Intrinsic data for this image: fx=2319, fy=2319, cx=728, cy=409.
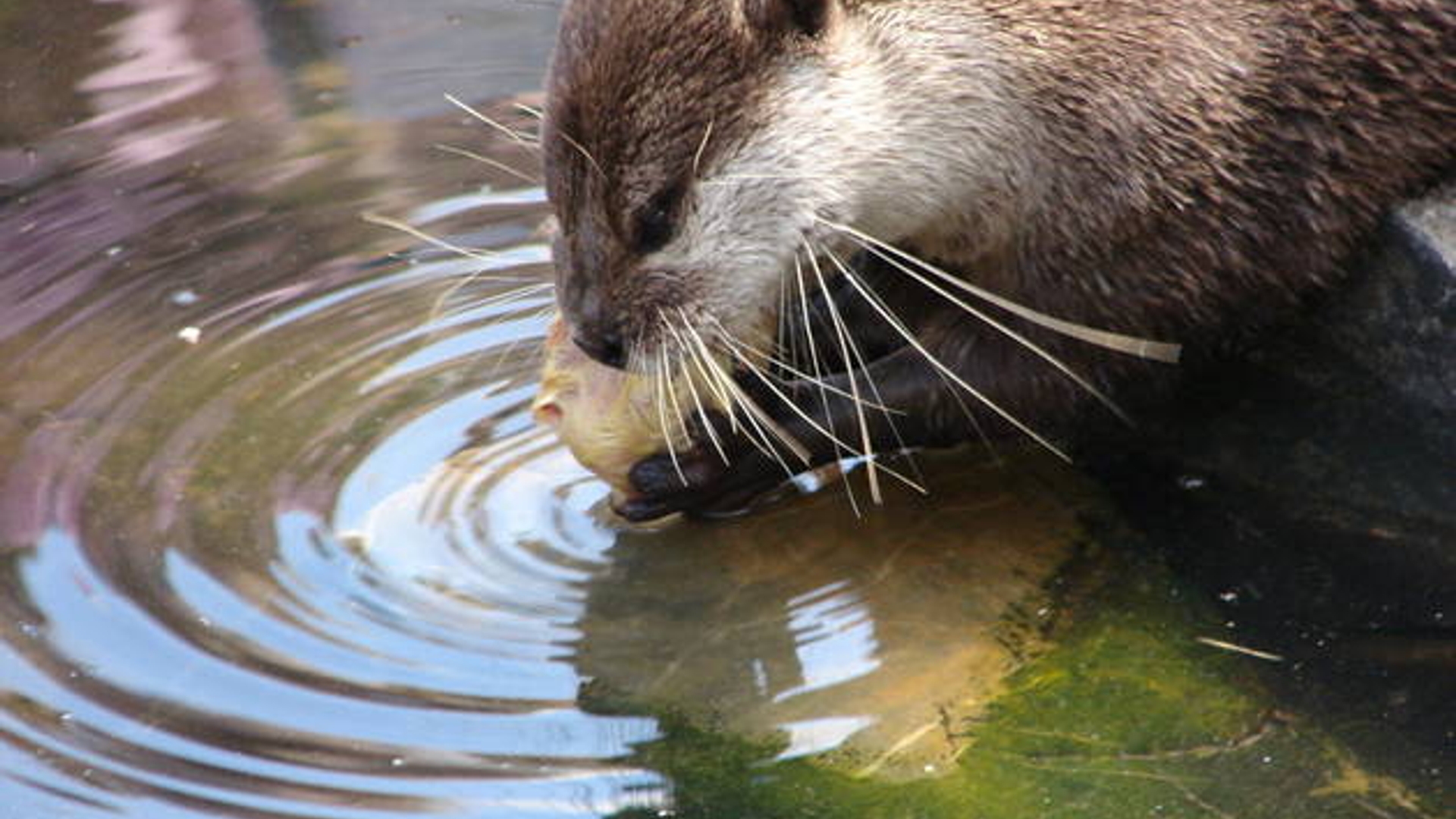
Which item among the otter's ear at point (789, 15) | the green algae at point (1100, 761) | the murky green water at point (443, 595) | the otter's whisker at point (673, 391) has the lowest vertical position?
the green algae at point (1100, 761)

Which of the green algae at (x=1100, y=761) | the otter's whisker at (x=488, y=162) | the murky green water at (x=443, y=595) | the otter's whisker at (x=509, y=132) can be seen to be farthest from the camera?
the otter's whisker at (x=488, y=162)

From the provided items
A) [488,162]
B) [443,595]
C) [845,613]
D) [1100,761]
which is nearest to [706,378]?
[845,613]

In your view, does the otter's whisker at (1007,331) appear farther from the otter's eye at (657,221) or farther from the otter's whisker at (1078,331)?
the otter's eye at (657,221)

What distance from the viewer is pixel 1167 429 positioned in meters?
3.92

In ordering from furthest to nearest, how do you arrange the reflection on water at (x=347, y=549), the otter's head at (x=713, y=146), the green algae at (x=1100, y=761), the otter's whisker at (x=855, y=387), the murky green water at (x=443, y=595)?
the otter's whisker at (x=855, y=387) < the otter's head at (x=713, y=146) < the reflection on water at (x=347, y=549) < the murky green water at (x=443, y=595) < the green algae at (x=1100, y=761)

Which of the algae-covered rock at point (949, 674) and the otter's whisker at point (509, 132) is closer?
the algae-covered rock at point (949, 674)

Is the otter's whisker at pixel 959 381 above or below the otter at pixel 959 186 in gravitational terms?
below

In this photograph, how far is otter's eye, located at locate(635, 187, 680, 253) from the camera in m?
3.33

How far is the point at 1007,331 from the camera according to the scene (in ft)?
11.8

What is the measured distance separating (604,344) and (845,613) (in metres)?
0.55

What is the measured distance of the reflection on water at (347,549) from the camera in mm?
3160

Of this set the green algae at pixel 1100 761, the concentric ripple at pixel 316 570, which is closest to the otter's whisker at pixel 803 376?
the concentric ripple at pixel 316 570

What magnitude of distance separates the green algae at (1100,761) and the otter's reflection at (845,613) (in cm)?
5

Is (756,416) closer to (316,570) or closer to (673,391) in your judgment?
(673,391)
